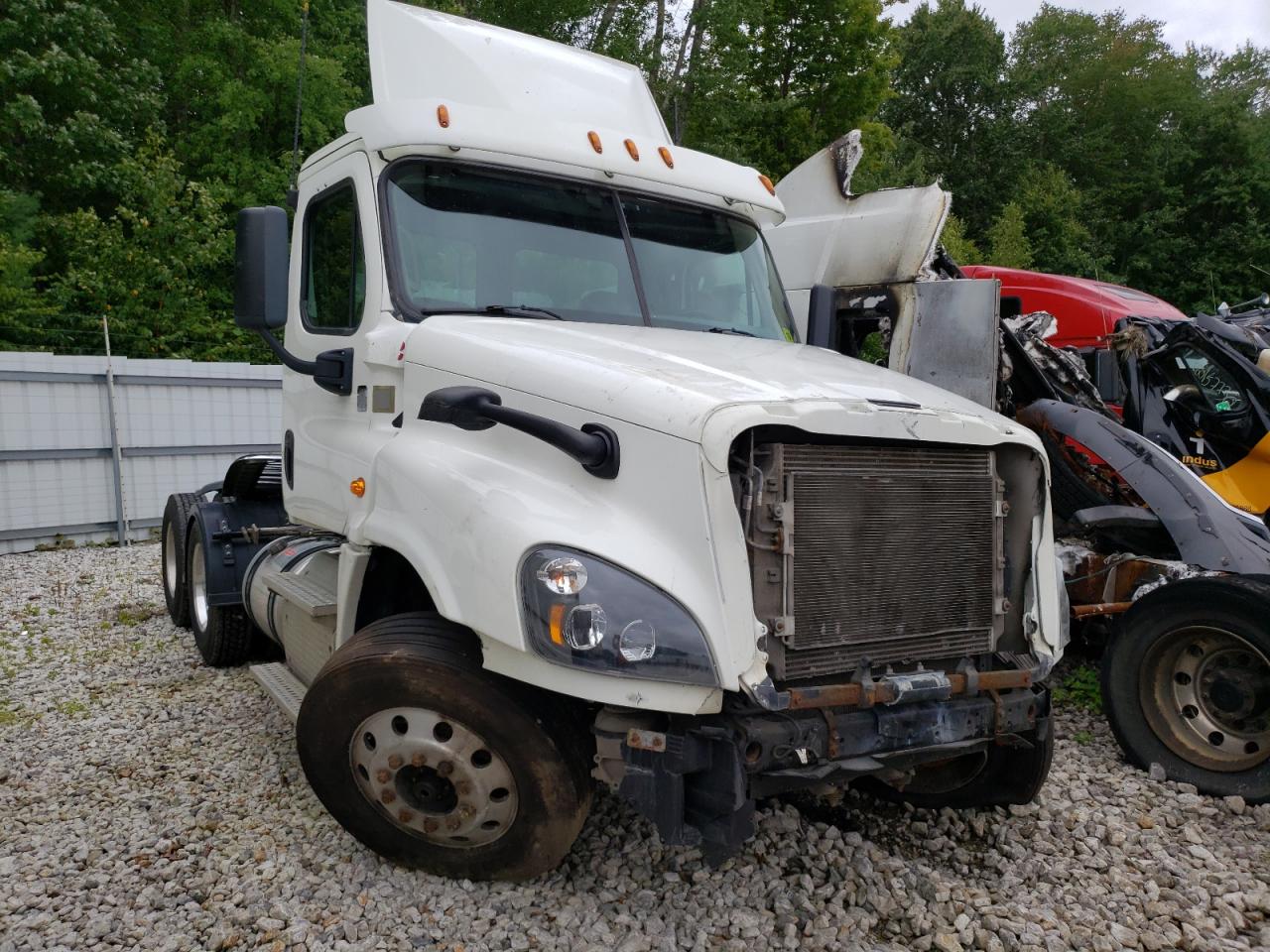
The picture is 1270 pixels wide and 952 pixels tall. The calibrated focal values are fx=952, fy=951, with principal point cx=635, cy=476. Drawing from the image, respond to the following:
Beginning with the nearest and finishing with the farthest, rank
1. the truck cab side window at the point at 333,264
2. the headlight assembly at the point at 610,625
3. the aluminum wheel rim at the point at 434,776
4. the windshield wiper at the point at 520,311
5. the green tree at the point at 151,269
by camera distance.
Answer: the headlight assembly at the point at 610,625 → the aluminum wheel rim at the point at 434,776 → the windshield wiper at the point at 520,311 → the truck cab side window at the point at 333,264 → the green tree at the point at 151,269

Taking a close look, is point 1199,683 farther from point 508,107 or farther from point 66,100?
point 66,100

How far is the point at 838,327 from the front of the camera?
653cm

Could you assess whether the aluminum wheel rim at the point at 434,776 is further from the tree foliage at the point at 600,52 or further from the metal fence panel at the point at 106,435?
the metal fence panel at the point at 106,435

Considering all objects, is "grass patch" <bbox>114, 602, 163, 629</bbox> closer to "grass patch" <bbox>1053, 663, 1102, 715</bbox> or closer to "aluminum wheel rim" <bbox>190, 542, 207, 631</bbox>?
"aluminum wheel rim" <bbox>190, 542, 207, 631</bbox>

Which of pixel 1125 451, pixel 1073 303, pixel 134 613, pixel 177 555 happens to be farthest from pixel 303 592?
pixel 1073 303

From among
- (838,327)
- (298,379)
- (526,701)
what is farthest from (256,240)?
(838,327)

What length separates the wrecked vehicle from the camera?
4.29 m

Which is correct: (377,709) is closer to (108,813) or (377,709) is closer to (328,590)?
(328,590)

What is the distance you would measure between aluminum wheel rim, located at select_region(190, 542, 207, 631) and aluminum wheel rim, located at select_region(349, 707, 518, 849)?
3.42m

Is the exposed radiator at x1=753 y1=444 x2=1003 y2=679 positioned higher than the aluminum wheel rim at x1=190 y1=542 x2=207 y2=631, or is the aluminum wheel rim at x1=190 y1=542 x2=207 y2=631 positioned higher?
the exposed radiator at x1=753 y1=444 x2=1003 y2=679

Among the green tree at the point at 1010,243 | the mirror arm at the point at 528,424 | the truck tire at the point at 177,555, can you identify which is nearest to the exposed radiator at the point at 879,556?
the mirror arm at the point at 528,424

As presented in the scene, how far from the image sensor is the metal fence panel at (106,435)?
9930 millimetres

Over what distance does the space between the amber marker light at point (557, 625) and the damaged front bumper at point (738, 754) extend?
0.34m

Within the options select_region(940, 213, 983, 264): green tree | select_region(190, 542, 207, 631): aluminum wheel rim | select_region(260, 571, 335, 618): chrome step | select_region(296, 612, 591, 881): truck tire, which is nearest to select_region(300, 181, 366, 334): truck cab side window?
select_region(260, 571, 335, 618): chrome step
